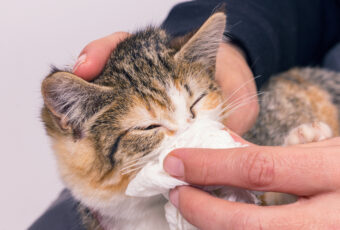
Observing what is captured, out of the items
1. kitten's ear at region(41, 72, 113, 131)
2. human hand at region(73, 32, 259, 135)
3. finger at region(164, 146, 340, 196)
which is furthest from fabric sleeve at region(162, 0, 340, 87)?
finger at region(164, 146, 340, 196)

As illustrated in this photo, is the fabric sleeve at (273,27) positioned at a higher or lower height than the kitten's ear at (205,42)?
lower

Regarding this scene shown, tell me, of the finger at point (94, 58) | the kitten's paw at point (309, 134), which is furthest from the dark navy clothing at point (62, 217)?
the kitten's paw at point (309, 134)

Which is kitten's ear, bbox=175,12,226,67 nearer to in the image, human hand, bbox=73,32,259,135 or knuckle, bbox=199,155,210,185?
human hand, bbox=73,32,259,135

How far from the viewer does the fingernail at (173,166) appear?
0.64m

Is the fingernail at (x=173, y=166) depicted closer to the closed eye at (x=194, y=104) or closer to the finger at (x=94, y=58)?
the closed eye at (x=194, y=104)

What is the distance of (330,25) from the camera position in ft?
5.98

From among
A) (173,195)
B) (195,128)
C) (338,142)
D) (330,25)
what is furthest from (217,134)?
(330,25)

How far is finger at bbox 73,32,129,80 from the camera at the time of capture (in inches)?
33.1

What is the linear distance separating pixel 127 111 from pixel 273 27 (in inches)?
39.9

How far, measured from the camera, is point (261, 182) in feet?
2.08

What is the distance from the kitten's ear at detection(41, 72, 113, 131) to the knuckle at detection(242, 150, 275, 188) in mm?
364

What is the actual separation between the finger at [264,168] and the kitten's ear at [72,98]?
247mm

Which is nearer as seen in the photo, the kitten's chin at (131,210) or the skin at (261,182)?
the skin at (261,182)

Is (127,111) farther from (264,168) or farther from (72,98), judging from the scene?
(264,168)
